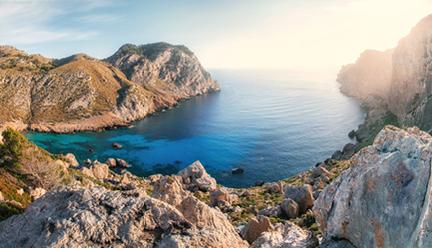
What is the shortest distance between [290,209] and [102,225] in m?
33.1

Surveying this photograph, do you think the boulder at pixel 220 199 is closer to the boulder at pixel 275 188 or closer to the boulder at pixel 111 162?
the boulder at pixel 275 188

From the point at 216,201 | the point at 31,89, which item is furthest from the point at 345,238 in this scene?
the point at 31,89

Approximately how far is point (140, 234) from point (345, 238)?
38.6 feet

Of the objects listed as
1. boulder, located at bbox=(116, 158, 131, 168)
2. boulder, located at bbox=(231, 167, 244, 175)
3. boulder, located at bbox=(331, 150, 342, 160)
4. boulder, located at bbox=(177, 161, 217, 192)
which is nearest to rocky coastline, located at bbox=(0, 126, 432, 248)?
boulder, located at bbox=(177, 161, 217, 192)

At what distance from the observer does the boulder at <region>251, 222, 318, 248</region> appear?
2422 cm

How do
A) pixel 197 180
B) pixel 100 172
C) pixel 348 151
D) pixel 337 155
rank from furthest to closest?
pixel 337 155 → pixel 348 151 → pixel 100 172 → pixel 197 180

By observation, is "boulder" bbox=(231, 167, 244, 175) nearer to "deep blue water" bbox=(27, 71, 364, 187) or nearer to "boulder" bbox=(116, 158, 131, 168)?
"deep blue water" bbox=(27, 71, 364, 187)

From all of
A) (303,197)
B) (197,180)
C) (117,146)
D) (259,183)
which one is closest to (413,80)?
(259,183)

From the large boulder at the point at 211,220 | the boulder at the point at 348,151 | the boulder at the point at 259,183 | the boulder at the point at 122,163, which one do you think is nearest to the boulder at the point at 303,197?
the large boulder at the point at 211,220

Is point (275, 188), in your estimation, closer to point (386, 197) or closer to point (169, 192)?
point (169, 192)

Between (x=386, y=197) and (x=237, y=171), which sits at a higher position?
(x=386, y=197)

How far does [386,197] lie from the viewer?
17.3 meters

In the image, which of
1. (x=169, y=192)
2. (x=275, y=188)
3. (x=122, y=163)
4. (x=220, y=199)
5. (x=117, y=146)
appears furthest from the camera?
(x=117, y=146)

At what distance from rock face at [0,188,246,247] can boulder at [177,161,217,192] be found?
57.1 metres
